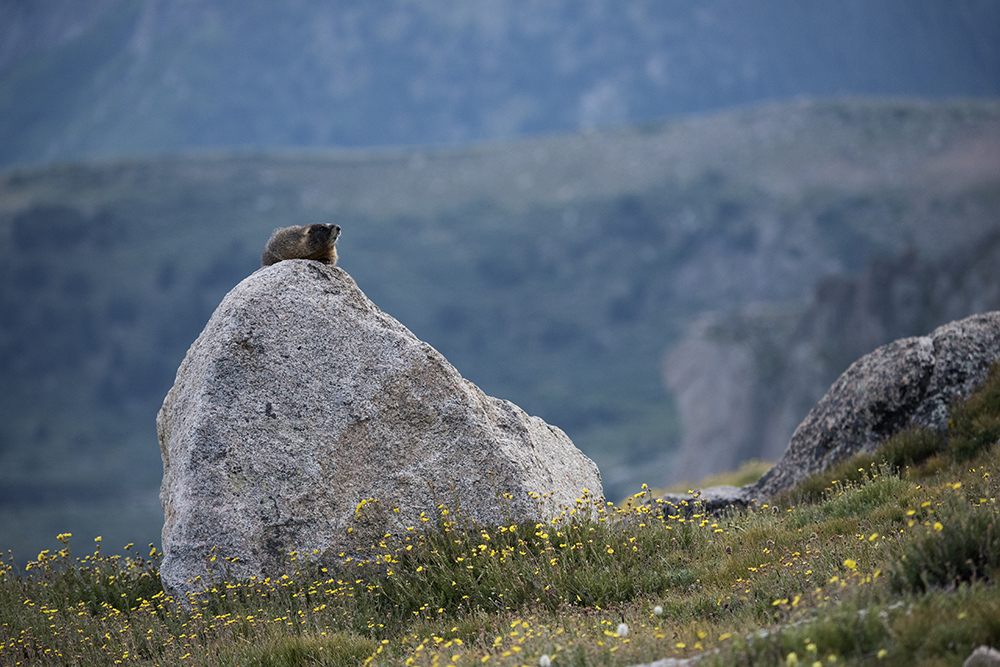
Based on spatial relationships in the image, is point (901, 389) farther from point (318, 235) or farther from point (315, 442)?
point (318, 235)

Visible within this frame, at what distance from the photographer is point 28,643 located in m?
9.12

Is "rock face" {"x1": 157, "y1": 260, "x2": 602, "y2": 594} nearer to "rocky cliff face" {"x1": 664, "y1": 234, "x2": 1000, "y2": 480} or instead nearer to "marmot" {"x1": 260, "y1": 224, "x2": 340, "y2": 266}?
"marmot" {"x1": 260, "y1": 224, "x2": 340, "y2": 266}

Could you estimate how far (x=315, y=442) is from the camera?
31.9 feet

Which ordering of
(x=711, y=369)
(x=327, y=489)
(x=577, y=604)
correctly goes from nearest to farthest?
1. (x=577, y=604)
2. (x=327, y=489)
3. (x=711, y=369)

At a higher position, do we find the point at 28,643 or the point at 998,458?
the point at 28,643

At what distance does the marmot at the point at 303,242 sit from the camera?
11.0 m

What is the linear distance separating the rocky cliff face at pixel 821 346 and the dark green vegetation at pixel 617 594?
70710mm

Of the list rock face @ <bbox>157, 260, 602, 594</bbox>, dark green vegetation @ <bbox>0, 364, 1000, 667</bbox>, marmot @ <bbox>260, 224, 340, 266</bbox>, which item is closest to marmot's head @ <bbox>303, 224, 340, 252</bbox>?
marmot @ <bbox>260, 224, 340, 266</bbox>

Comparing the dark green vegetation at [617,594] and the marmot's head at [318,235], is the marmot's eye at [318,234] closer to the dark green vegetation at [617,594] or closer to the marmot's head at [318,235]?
the marmot's head at [318,235]

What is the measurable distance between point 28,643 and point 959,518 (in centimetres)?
863

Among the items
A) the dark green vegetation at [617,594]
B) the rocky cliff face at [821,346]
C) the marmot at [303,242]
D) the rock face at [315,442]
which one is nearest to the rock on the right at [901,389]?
the dark green vegetation at [617,594]

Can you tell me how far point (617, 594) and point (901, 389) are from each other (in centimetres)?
570

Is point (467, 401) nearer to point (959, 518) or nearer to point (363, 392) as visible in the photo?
point (363, 392)

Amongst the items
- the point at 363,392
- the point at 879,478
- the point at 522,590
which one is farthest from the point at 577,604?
the point at 879,478
